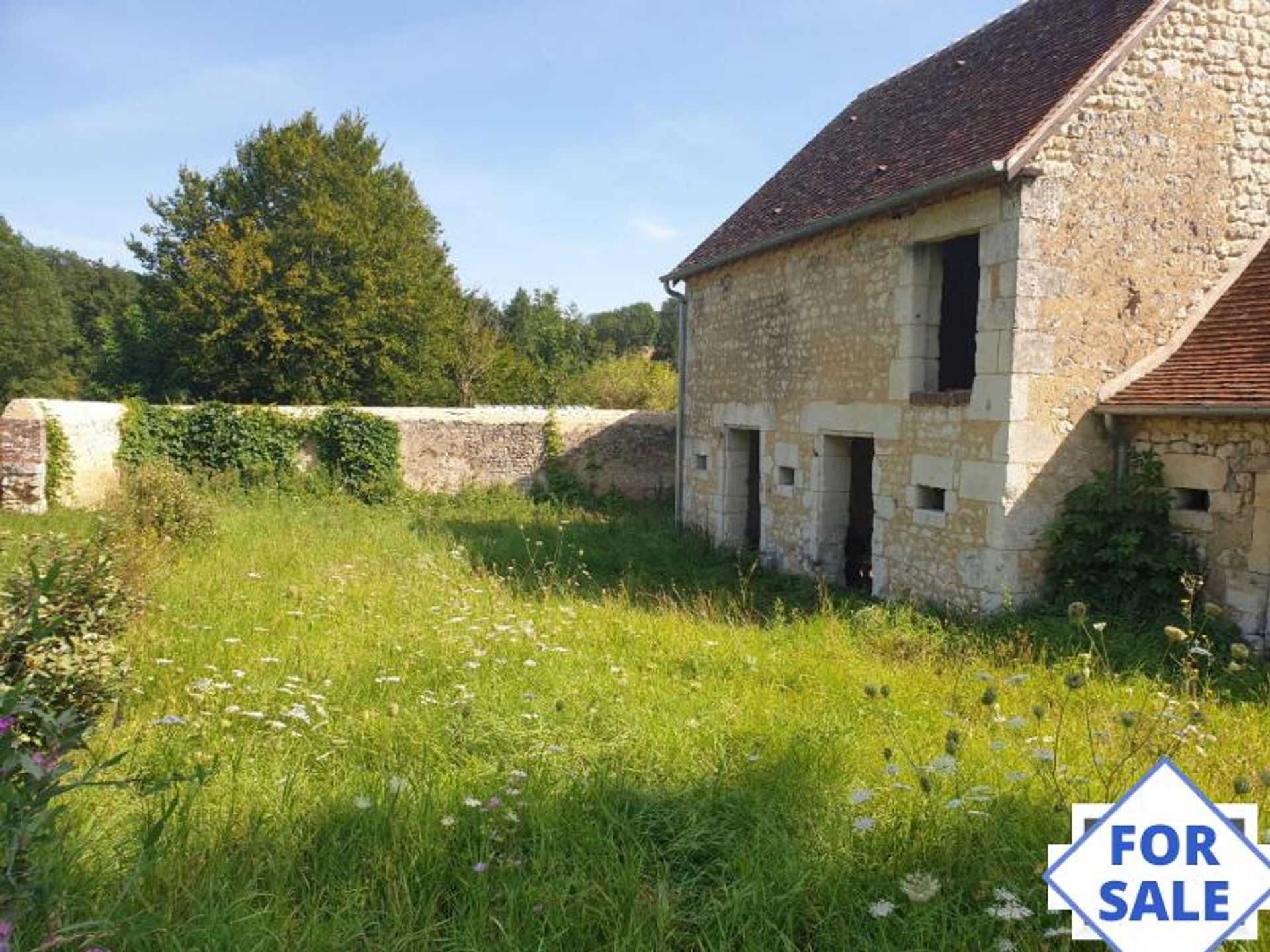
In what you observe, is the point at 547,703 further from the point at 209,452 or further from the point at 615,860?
the point at 209,452

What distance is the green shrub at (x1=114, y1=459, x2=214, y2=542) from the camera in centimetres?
931

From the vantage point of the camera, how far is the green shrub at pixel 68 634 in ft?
13.3

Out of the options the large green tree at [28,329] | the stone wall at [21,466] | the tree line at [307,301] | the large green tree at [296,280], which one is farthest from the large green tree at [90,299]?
the stone wall at [21,466]

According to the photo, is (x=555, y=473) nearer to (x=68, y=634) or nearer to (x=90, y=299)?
(x=68, y=634)

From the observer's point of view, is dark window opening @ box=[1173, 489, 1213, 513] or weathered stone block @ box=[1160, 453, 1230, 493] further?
dark window opening @ box=[1173, 489, 1213, 513]

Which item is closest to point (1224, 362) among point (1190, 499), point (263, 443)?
point (1190, 499)

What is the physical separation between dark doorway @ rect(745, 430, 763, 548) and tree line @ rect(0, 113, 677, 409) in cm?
1150

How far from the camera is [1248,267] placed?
760 cm

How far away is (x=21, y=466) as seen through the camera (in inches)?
502

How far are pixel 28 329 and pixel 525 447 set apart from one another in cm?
3130

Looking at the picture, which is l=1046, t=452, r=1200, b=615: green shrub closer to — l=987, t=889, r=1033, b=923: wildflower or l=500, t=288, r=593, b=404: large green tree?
l=987, t=889, r=1033, b=923: wildflower

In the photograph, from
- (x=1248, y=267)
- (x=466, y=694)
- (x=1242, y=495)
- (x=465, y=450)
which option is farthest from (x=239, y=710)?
(x=465, y=450)

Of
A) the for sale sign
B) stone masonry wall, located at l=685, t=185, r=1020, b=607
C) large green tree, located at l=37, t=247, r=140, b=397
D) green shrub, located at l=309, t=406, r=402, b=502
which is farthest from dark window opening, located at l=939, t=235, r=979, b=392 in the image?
large green tree, located at l=37, t=247, r=140, b=397

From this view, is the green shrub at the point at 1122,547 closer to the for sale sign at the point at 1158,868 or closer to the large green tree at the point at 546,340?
the for sale sign at the point at 1158,868
